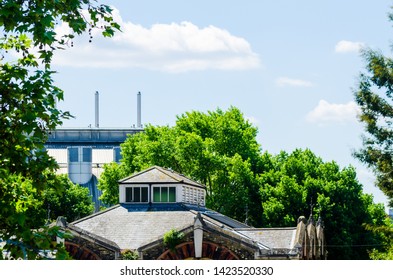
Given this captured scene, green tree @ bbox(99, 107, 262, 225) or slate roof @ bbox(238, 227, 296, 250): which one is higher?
green tree @ bbox(99, 107, 262, 225)

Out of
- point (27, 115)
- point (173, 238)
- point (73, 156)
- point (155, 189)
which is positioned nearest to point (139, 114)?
point (73, 156)

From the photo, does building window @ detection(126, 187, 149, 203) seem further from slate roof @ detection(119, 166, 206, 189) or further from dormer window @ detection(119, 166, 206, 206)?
slate roof @ detection(119, 166, 206, 189)

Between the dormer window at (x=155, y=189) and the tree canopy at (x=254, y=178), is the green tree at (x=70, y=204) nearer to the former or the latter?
the tree canopy at (x=254, y=178)

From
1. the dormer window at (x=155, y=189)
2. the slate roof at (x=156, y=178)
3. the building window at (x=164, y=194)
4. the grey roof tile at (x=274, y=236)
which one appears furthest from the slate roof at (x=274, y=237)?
the slate roof at (x=156, y=178)

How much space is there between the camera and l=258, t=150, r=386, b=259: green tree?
94812 mm

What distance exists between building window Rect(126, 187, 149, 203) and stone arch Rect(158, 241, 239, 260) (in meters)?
11.7

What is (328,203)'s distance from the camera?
313 feet

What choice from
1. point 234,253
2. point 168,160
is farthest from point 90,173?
point 234,253

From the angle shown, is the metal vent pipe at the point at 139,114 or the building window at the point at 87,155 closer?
the building window at the point at 87,155

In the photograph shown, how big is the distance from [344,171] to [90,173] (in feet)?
144

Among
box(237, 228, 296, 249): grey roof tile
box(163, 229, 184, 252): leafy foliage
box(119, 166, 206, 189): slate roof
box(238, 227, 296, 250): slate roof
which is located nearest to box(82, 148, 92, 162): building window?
box(119, 166, 206, 189): slate roof

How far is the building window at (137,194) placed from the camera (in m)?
81.8

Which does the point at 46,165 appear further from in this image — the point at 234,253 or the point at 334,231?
the point at 334,231

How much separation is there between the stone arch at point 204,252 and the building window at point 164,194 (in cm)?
1082
